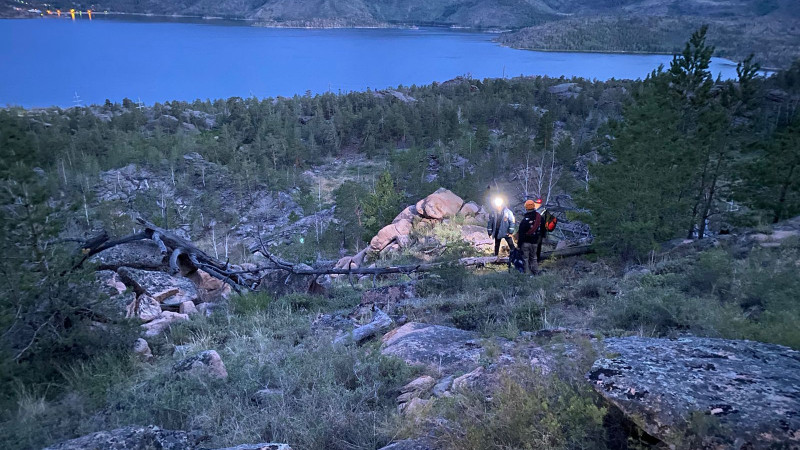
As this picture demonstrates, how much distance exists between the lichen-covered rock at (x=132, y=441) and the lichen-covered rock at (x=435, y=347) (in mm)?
2080

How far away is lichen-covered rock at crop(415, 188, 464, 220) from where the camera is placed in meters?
17.7

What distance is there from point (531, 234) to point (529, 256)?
0.50 metres

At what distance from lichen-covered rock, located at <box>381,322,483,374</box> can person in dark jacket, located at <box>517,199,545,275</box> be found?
4.02 metres

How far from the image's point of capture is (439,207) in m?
17.9

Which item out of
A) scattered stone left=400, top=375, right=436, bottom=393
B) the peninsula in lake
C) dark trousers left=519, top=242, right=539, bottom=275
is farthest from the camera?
the peninsula in lake

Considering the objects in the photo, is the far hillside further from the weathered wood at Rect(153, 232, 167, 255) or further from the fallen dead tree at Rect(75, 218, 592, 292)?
the weathered wood at Rect(153, 232, 167, 255)

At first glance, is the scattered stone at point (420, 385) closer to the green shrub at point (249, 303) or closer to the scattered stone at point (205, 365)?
the scattered stone at point (205, 365)

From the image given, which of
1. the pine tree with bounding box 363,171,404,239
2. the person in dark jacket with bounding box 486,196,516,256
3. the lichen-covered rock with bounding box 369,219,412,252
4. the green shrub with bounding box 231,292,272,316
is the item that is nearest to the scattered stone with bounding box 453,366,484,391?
the green shrub with bounding box 231,292,272,316

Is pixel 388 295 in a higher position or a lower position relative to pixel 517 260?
lower

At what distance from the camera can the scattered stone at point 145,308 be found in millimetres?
6991

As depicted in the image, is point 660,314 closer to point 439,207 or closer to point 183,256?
point 183,256

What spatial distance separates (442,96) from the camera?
5272cm

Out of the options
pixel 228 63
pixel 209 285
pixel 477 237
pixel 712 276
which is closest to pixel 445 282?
pixel 712 276

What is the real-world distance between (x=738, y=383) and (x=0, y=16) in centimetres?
18188
